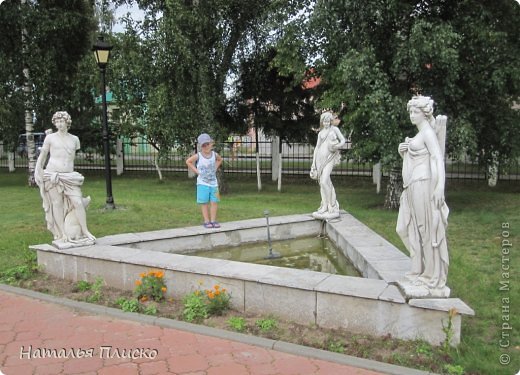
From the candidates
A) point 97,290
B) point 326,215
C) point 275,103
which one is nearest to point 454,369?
point 97,290

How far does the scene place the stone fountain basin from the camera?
13.4 feet

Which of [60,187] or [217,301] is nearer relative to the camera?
[217,301]

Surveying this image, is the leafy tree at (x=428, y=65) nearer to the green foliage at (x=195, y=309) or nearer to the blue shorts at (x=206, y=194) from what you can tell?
the blue shorts at (x=206, y=194)

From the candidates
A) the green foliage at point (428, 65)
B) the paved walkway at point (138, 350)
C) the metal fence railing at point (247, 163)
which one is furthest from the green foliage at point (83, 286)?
the metal fence railing at point (247, 163)

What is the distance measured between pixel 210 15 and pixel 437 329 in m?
11.1

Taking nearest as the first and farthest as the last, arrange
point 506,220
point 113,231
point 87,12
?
point 113,231 < point 506,220 < point 87,12

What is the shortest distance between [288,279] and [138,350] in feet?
5.06

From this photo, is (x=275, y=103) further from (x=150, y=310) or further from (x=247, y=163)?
(x=150, y=310)

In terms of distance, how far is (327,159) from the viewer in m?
8.11

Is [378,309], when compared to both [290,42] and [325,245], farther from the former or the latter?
[290,42]

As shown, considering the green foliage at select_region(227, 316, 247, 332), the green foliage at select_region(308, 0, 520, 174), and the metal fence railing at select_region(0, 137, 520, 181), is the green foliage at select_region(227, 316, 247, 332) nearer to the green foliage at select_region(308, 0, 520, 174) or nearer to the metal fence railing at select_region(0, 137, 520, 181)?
the green foliage at select_region(308, 0, 520, 174)

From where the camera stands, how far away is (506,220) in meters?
9.57

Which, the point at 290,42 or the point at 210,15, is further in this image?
the point at 210,15

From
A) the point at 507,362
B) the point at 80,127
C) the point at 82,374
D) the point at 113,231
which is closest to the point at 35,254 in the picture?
the point at 113,231
